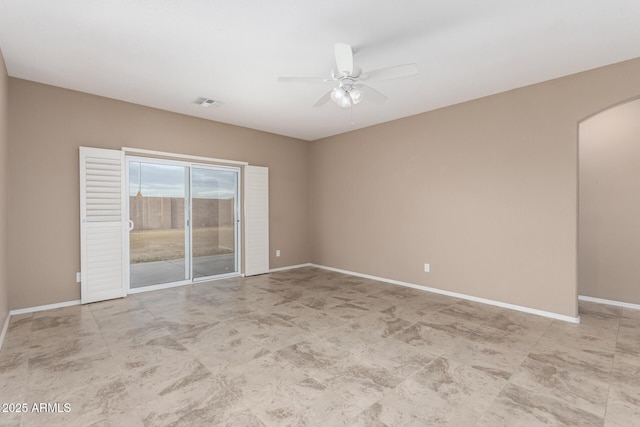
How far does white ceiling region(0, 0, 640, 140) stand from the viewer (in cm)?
230

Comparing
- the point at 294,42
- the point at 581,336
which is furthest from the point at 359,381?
Result: the point at 294,42

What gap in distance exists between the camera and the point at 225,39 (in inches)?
107

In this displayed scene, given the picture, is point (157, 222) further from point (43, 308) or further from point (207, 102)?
point (207, 102)

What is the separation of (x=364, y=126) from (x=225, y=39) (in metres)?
3.24

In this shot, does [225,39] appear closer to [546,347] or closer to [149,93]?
[149,93]

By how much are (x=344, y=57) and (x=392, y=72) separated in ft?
1.40

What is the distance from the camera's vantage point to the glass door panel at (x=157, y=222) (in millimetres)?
4520

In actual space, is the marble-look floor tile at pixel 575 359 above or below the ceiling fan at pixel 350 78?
below

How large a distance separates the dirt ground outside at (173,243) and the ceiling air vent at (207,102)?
2.01 meters

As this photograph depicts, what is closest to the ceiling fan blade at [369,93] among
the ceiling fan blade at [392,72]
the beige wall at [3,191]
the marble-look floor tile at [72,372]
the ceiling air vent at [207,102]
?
the ceiling fan blade at [392,72]

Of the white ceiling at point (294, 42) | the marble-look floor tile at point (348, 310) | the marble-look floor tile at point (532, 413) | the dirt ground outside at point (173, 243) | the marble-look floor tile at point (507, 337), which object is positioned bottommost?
the marble-look floor tile at point (532, 413)

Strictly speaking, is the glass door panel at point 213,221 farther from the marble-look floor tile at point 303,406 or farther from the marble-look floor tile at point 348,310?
the marble-look floor tile at point 303,406

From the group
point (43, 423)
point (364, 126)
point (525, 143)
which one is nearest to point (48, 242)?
point (43, 423)

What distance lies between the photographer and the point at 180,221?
4.92 metres
